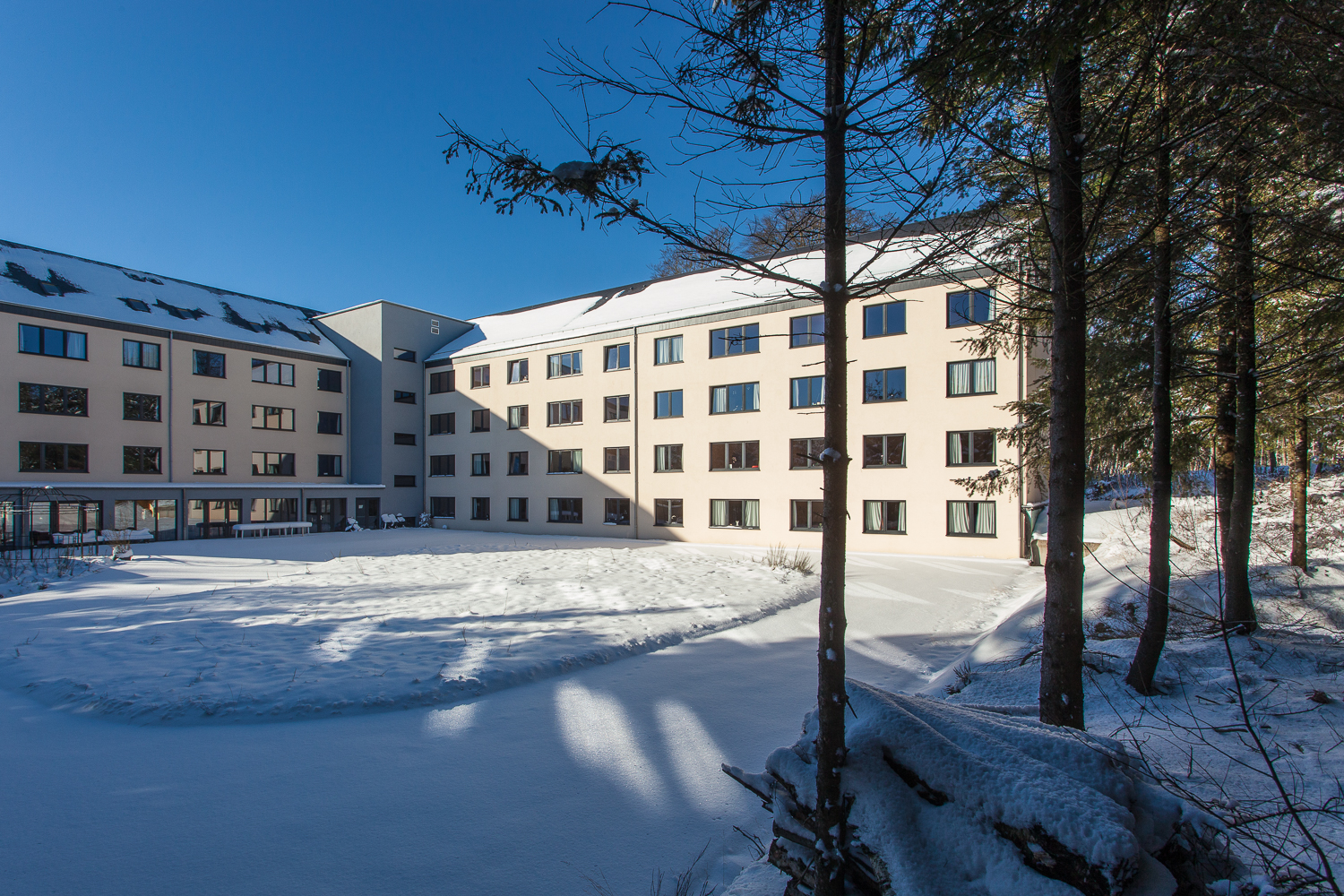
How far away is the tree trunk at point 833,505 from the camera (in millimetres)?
3135

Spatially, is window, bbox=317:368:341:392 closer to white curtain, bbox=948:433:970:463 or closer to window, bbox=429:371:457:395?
window, bbox=429:371:457:395

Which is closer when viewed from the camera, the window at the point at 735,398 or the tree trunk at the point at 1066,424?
the tree trunk at the point at 1066,424

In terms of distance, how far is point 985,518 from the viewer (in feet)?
67.9

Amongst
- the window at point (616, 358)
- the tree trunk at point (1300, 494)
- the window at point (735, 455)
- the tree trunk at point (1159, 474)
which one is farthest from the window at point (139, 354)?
the tree trunk at point (1300, 494)

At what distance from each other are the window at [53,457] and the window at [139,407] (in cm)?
213

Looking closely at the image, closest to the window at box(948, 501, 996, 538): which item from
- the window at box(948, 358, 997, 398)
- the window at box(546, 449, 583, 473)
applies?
the window at box(948, 358, 997, 398)

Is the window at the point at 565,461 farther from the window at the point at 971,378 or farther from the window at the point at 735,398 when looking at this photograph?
the window at the point at 971,378

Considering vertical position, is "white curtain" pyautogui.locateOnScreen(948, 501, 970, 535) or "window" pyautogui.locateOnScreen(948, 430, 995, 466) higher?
"window" pyautogui.locateOnScreen(948, 430, 995, 466)

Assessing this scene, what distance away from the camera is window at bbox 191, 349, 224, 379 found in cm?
3036

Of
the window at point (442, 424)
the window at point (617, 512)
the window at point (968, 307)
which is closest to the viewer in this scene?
the window at point (968, 307)

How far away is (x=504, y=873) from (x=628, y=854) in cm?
81

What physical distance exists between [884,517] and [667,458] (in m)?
9.83

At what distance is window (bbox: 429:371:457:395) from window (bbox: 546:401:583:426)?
744cm

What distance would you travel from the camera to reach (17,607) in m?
11.7
